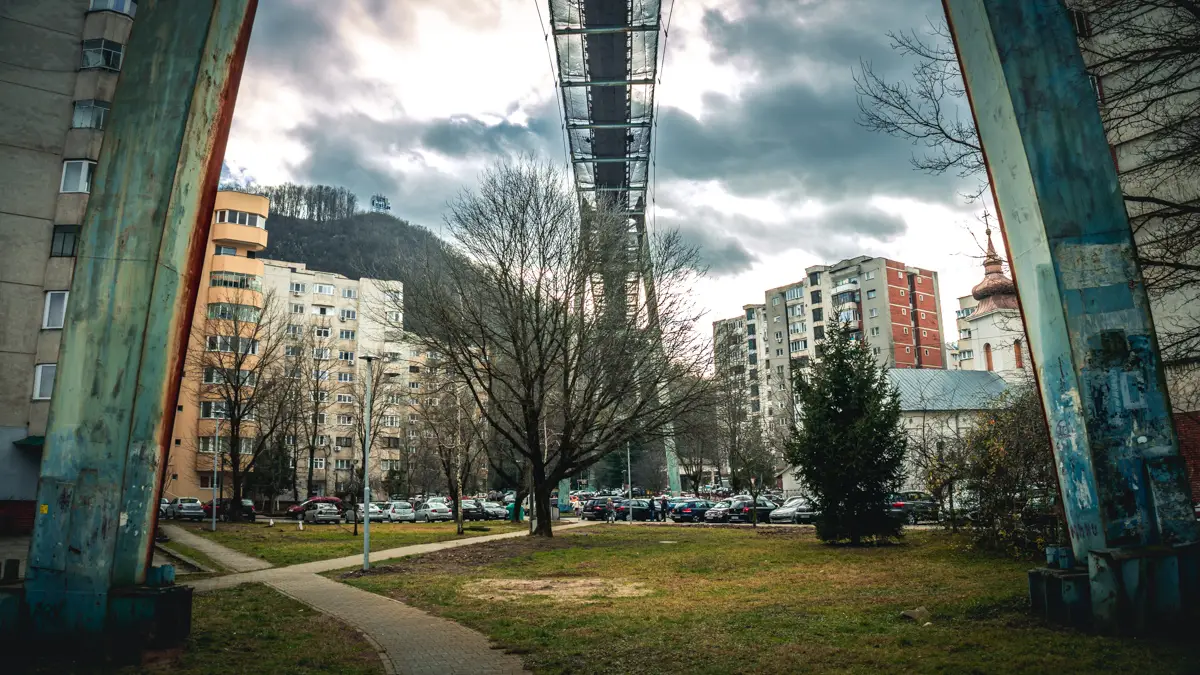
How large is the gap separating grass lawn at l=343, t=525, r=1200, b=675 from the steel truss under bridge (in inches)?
376

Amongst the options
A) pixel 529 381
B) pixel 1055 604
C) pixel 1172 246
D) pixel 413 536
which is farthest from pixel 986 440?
pixel 413 536

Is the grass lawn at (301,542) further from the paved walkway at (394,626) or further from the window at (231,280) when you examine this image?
the window at (231,280)

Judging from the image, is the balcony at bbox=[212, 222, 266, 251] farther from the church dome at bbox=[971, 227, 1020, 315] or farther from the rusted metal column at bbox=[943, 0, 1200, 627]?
the rusted metal column at bbox=[943, 0, 1200, 627]

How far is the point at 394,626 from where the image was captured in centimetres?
1000

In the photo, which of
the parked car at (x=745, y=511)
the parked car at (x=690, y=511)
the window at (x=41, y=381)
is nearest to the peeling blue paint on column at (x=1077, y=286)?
the window at (x=41, y=381)

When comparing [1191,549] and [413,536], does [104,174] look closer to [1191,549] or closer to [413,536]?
[1191,549]

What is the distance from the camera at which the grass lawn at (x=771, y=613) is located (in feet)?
21.0

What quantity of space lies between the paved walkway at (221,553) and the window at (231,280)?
3084 cm

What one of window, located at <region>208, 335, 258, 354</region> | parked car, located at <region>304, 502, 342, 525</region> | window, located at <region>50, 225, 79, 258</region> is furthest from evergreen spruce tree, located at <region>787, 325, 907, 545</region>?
parked car, located at <region>304, 502, 342, 525</region>

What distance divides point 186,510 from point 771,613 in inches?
1713

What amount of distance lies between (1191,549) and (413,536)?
27.8m

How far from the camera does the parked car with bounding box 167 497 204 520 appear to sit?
145 feet

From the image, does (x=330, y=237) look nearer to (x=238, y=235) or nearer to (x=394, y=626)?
(x=238, y=235)

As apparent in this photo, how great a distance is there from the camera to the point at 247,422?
51.9m
